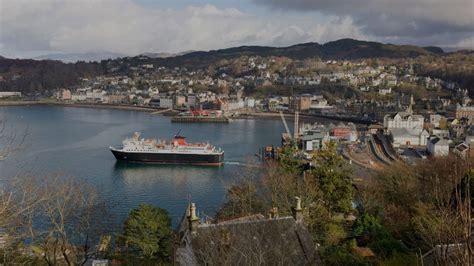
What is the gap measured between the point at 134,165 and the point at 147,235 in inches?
366

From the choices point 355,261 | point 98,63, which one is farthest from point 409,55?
point 355,261

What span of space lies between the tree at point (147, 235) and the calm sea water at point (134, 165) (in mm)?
1311

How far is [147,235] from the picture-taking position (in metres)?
4.56

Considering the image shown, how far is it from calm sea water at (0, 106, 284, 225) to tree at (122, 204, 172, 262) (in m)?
1.31

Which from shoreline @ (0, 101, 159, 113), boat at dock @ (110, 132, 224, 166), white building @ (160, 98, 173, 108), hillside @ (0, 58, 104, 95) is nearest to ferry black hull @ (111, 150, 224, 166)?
boat at dock @ (110, 132, 224, 166)

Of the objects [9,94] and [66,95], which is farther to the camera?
[9,94]

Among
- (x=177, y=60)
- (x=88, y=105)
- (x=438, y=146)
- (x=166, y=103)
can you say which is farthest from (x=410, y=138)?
(x=177, y=60)

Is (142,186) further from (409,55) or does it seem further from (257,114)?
(409,55)

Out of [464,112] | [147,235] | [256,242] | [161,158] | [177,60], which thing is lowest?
[161,158]

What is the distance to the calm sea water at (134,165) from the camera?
Answer: 970 cm

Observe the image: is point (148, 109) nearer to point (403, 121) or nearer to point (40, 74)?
point (403, 121)

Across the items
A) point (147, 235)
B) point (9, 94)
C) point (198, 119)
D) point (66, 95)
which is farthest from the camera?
point (9, 94)

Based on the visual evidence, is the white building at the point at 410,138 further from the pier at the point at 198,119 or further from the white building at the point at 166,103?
the white building at the point at 166,103

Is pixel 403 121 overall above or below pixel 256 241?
below
